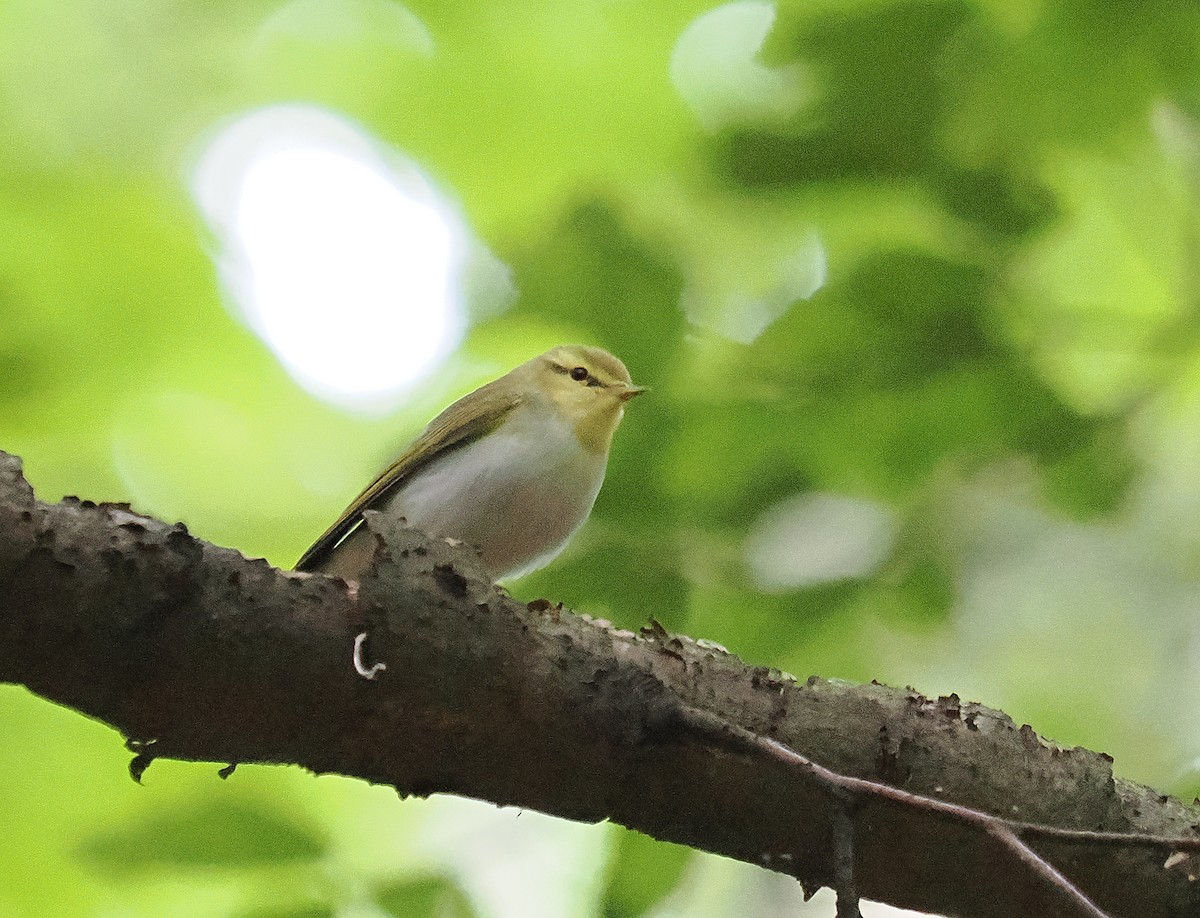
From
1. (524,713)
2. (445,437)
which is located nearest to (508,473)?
(445,437)

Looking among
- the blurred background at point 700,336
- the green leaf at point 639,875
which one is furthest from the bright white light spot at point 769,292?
the green leaf at point 639,875

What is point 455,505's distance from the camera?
8.79 ft

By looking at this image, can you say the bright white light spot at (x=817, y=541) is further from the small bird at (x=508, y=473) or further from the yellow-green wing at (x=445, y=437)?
the yellow-green wing at (x=445, y=437)

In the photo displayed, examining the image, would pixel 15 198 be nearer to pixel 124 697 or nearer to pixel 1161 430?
pixel 124 697

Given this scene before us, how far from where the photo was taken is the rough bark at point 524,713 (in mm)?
1277

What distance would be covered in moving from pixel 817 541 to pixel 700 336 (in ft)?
1.62

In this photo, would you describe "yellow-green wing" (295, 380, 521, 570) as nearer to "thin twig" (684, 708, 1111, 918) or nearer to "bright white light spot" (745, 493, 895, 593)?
"bright white light spot" (745, 493, 895, 593)

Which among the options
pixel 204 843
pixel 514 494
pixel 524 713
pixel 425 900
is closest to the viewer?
pixel 524 713

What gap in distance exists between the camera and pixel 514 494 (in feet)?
8.75

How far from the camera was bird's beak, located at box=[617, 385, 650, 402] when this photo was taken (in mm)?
2498

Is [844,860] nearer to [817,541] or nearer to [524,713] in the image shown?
[524,713]

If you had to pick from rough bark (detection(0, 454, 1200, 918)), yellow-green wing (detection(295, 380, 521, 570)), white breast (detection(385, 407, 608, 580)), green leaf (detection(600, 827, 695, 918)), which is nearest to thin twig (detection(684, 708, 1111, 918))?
rough bark (detection(0, 454, 1200, 918))

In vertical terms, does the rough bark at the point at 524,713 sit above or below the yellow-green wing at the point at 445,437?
below

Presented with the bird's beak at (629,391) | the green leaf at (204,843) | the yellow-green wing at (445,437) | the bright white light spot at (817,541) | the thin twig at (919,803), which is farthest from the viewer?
the yellow-green wing at (445,437)
